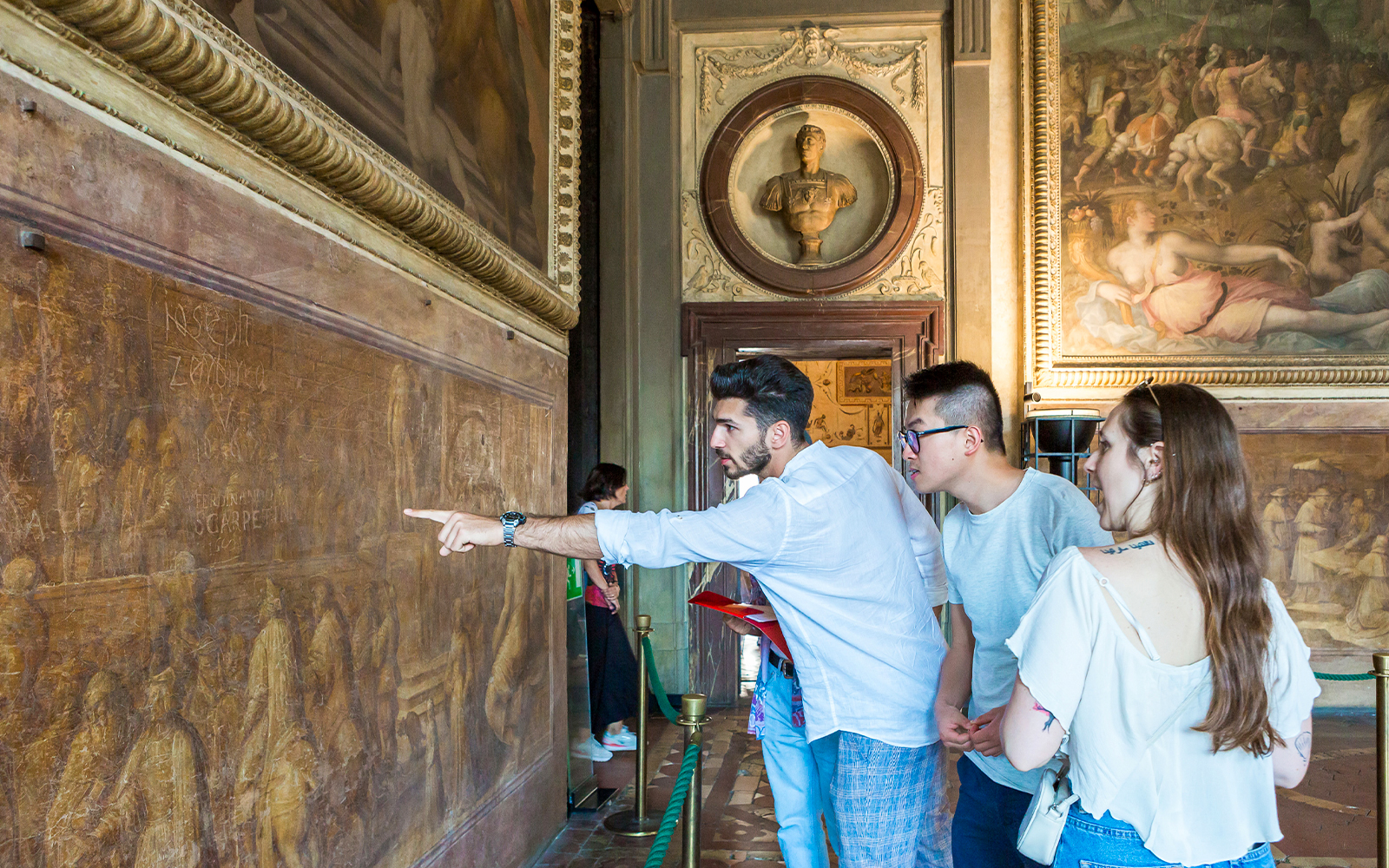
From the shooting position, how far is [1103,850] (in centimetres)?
181

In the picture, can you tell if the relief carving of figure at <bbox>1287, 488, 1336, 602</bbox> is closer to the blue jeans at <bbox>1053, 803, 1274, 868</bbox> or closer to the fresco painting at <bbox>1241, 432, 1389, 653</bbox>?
the fresco painting at <bbox>1241, 432, 1389, 653</bbox>

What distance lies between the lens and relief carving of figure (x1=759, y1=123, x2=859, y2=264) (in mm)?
8828

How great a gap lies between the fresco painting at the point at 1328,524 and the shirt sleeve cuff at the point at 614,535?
799 centimetres

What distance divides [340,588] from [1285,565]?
8.78 meters

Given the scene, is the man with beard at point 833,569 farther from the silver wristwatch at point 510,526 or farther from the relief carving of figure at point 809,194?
the relief carving of figure at point 809,194

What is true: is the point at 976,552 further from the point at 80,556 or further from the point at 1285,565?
the point at 1285,565

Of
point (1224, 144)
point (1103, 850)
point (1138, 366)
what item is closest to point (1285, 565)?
point (1138, 366)

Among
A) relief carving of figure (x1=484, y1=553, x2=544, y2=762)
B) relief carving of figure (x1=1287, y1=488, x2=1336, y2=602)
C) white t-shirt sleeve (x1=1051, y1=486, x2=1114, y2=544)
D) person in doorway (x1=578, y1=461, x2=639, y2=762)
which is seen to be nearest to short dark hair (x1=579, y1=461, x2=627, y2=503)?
person in doorway (x1=578, y1=461, x2=639, y2=762)

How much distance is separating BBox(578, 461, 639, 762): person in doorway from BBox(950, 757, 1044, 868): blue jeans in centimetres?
397

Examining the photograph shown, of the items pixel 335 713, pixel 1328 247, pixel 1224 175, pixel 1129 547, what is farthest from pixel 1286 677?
pixel 1328 247

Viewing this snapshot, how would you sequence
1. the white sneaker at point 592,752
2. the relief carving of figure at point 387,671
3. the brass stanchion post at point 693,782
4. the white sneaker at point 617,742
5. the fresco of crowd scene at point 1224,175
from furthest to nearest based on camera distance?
the fresco of crowd scene at point 1224,175
the white sneaker at point 617,742
the white sneaker at point 592,752
the relief carving of figure at point 387,671
the brass stanchion post at point 693,782

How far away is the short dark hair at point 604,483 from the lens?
648 centimetres

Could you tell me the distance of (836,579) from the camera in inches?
101

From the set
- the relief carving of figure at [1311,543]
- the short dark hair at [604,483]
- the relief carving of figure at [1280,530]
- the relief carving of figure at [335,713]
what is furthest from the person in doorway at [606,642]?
the relief carving of figure at [1311,543]
